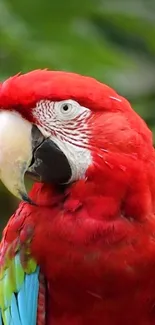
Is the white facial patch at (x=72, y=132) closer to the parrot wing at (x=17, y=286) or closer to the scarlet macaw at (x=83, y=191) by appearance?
the scarlet macaw at (x=83, y=191)

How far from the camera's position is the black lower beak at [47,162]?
1.56 m

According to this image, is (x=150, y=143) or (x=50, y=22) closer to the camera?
(x=150, y=143)

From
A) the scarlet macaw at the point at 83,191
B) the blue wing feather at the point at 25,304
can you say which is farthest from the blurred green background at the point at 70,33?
the blue wing feather at the point at 25,304

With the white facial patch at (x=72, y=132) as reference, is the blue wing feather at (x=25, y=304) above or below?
below

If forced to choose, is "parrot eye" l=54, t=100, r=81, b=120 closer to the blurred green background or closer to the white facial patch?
the white facial patch

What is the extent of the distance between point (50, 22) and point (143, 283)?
0.74 meters

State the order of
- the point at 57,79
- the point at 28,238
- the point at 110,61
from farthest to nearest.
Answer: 1. the point at 110,61
2. the point at 28,238
3. the point at 57,79

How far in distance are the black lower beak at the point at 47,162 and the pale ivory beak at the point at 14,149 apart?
16 mm

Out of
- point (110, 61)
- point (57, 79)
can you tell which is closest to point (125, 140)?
point (57, 79)

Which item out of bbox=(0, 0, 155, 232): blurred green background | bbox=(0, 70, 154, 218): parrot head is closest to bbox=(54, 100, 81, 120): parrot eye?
bbox=(0, 70, 154, 218): parrot head

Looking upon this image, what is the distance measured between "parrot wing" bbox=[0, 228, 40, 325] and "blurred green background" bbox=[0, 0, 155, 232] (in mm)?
498

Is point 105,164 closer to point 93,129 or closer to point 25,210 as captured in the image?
point 93,129

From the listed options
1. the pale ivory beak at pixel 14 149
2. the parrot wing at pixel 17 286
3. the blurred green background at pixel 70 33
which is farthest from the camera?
the blurred green background at pixel 70 33

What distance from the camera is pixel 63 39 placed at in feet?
6.74
